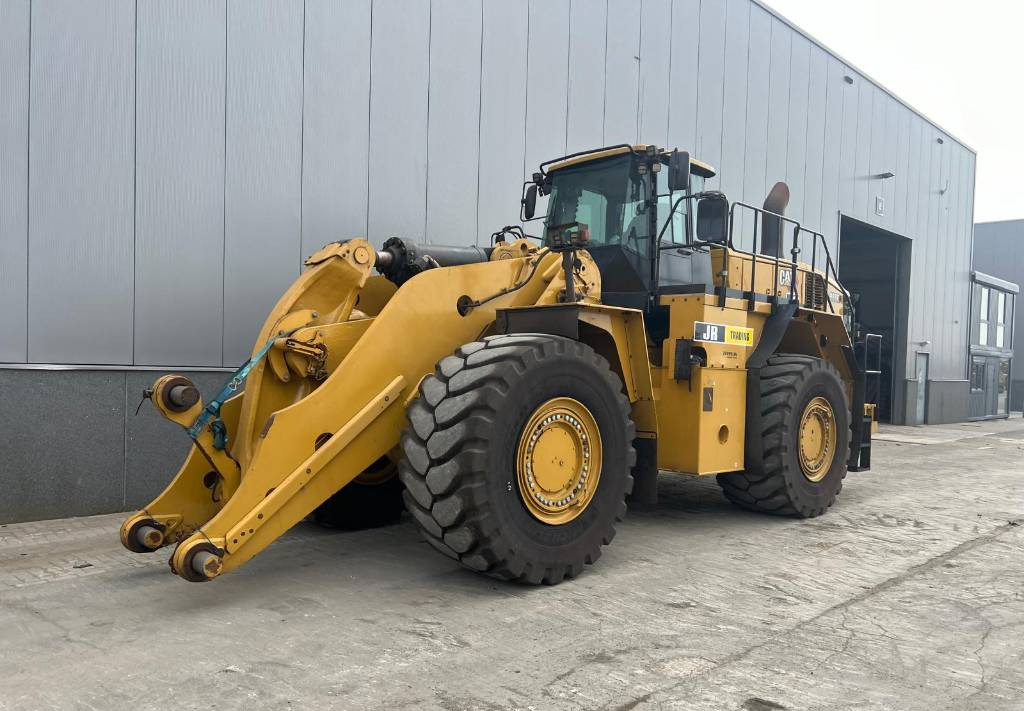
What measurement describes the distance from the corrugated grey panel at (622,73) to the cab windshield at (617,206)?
207 inches

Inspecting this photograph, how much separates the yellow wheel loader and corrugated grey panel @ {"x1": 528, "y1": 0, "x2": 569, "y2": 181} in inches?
138

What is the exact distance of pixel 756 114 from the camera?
14.9m

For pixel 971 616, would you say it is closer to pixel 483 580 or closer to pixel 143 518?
pixel 483 580

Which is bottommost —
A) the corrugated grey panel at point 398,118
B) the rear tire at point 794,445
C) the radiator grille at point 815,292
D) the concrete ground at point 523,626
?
the concrete ground at point 523,626

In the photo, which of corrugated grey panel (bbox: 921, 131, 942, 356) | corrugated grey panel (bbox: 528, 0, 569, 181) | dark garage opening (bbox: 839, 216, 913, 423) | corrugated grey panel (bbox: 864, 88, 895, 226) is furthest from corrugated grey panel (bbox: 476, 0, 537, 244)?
corrugated grey panel (bbox: 921, 131, 942, 356)

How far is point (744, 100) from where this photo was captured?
14578mm

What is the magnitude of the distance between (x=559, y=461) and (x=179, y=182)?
16.1 ft

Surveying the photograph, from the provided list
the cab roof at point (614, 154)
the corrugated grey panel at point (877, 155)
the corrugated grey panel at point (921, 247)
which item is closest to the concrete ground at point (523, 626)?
the cab roof at point (614, 154)

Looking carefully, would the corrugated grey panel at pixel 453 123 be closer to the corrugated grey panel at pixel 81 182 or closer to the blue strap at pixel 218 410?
the corrugated grey panel at pixel 81 182

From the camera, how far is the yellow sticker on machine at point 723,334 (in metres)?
6.32

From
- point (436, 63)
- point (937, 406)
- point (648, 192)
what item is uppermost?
point (436, 63)

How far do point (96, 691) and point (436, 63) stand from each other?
795 centimetres

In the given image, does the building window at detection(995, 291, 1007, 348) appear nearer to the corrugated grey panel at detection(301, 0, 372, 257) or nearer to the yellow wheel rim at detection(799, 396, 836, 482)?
the yellow wheel rim at detection(799, 396, 836, 482)

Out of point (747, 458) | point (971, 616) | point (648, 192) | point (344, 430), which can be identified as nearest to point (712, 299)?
point (648, 192)
